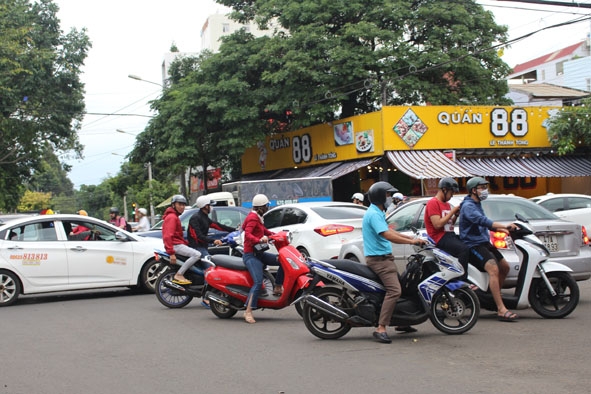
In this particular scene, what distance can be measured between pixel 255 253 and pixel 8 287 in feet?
17.8

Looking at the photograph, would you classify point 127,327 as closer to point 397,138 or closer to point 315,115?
point 397,138

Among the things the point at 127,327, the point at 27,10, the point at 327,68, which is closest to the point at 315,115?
the point at 327,68

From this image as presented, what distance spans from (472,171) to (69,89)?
884 inches

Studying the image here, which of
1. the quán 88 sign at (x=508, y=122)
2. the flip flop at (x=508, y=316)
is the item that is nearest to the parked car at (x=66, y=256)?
the flip flop at (x=508, y=316)

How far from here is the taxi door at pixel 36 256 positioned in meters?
12.5

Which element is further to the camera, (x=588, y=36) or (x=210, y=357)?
(x=588, y=36)

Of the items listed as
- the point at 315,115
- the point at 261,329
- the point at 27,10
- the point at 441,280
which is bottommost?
the point at 261,329

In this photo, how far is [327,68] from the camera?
3112 centimetres

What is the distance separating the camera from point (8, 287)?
12.4 metres

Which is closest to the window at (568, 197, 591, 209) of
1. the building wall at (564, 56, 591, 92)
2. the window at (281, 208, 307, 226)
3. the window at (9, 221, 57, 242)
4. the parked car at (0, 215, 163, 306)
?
the window at (281, 208, 307, 226)

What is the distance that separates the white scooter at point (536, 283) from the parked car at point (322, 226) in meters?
→ 5.37

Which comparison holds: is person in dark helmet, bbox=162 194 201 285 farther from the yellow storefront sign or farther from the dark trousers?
the yellow storefront sign

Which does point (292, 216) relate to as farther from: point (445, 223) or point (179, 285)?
point (445, 223)

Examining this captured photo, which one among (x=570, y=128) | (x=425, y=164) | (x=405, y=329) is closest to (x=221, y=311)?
(x=405, y=329)
